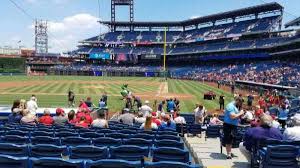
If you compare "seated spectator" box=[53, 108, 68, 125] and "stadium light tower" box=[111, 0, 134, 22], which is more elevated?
"stadium light tower" box=[111, 0, 134, 22]

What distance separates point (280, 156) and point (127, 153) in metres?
3.12

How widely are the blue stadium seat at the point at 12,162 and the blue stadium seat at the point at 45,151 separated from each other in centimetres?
109

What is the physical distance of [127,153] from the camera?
7.77 metres

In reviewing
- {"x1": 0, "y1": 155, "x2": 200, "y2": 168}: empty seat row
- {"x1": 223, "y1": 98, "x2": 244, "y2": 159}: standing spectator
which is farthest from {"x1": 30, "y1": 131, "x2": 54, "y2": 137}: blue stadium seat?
{"x1": 223, "y1": 98, "x2": 244, "y2": 159}: standing spectator

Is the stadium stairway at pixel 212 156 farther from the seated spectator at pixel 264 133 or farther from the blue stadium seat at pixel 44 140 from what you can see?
the blue stadium seat at pixel 44 140

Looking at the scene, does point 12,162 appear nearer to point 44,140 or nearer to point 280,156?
point 44,140

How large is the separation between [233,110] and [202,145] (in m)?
3.79

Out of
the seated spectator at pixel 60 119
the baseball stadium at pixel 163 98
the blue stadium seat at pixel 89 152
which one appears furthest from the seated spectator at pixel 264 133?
the seated spectator at pixel 60 119

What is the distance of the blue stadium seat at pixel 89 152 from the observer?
7605 millimetres

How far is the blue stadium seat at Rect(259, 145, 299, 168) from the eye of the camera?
8414 millimetres

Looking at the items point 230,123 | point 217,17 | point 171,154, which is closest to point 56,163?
point 171,154

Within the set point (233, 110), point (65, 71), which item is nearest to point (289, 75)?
point (233, 110)

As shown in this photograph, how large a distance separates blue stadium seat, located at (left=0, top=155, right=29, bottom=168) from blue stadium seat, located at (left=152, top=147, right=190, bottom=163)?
237 cm

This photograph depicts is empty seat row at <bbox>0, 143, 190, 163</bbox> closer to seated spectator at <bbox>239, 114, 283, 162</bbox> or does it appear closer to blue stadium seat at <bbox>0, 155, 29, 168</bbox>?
blue stadium seat at <bbox>0, 155, 29, 168</bbox>
